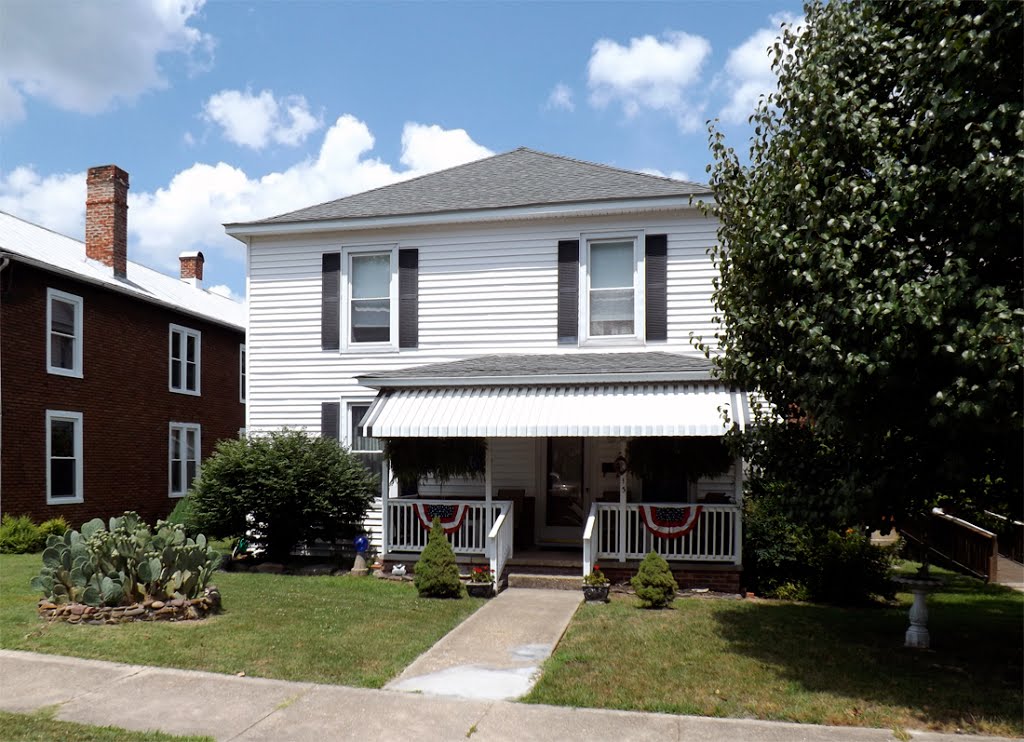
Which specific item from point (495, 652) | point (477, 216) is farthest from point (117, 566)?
point (477, 216)

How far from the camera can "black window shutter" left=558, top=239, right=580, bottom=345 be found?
1398 cm

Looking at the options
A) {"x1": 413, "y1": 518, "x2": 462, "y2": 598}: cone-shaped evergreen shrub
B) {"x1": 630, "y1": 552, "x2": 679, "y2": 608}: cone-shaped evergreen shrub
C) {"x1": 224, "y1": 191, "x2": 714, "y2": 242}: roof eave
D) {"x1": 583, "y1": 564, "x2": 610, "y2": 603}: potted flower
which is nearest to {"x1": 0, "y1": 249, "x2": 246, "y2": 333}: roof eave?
{"x1": 224, "y1": 191, "x2": 714, "y2": 242}: roof eave

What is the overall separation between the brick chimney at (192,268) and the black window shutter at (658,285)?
20033 millimetres

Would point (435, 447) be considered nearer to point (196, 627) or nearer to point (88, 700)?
point (196, 627)

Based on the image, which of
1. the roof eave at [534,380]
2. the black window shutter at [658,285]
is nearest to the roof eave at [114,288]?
the roof eave at [534,380]

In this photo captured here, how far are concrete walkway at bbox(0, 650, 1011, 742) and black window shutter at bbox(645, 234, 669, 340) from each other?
8.37 m

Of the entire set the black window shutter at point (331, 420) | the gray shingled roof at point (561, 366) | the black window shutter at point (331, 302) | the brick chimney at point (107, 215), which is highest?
the brick chimney at point (107, 215)

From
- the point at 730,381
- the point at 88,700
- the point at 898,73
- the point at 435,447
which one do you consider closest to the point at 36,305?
the point at 435,447

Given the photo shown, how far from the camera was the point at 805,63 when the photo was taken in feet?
24.9

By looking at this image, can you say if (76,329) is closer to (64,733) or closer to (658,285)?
(658,285)

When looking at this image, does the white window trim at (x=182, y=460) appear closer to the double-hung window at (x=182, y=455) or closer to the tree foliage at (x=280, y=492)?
the double-hung window at (x=182, y=455)

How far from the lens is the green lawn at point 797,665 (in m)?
6.34

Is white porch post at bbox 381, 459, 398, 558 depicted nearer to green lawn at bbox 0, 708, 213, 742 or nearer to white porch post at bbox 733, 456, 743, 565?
white porch post at bbox 733, 456, 743, 565

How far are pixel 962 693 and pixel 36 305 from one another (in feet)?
58.4
